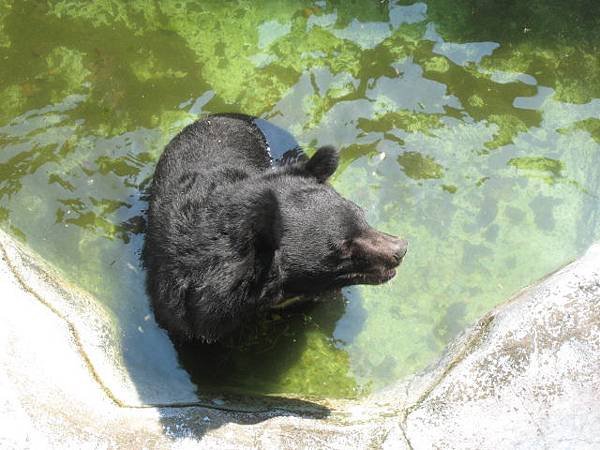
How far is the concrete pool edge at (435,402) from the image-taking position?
3.41 meters

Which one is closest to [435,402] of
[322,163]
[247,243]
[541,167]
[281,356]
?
[281,356]

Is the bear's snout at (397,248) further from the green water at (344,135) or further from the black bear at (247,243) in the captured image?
the green water at (344,135)

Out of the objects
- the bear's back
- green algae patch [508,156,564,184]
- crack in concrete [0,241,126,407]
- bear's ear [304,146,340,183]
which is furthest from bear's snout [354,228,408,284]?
crack in concrete [0,241,126,407]

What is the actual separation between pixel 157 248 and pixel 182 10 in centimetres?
230

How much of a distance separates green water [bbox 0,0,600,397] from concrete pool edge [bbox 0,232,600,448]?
58cm

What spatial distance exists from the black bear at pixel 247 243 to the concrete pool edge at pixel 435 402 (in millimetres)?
530

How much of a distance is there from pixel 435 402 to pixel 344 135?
2.05m

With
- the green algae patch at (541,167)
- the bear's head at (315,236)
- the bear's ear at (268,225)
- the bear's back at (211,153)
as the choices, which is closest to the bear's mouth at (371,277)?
the bear's head at (315,236)

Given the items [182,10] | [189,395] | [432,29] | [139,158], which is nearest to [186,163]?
[139,158]

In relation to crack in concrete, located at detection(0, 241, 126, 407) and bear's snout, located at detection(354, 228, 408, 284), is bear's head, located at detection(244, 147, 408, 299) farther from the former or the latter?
crack in concrete, located at detection(0, 241, 126, 407)

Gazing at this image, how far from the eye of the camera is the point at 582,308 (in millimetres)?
3572

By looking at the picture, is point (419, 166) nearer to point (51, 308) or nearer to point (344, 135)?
point (344, 135)

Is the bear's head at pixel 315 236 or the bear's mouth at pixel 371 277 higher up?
A: the bear's head at pixel 315 236

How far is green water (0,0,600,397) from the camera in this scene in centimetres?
447
